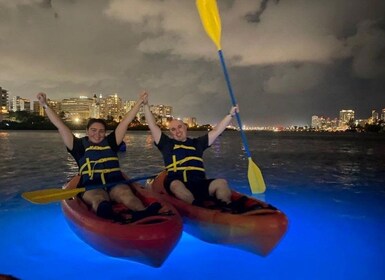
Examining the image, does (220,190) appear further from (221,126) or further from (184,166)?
(221,126)

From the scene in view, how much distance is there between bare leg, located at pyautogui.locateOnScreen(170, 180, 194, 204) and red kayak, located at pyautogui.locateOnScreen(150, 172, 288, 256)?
0.63 feet

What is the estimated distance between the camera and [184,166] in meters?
5.33

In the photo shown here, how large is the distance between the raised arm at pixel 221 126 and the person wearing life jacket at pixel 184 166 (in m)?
0.02

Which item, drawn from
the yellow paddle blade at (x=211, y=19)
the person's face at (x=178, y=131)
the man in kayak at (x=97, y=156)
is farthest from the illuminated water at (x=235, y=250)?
the yellow paddle blade at (x=211, y=19)

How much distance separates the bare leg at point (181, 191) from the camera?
4895 millimetres

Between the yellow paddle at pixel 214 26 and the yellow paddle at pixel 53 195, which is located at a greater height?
the yellow paddle at pixel 214 26

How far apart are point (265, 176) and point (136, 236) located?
9.97 metres

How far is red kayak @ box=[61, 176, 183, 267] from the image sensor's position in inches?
146

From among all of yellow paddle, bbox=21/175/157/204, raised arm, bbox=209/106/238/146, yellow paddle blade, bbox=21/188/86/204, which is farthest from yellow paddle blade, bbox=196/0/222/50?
yellow paddle blade, bbox=21/188/86/204

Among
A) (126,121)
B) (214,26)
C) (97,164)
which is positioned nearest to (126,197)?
(97,164)

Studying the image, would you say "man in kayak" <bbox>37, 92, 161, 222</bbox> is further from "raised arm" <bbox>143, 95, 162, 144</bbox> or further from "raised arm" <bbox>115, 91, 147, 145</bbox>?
"raised arm" <bbox>143, 95, 162, 144</bbox>

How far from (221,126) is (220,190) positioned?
139cm

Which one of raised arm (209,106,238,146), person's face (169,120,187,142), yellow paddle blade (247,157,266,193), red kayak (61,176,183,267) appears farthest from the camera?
yellow paddle blade (247,157,266,193)

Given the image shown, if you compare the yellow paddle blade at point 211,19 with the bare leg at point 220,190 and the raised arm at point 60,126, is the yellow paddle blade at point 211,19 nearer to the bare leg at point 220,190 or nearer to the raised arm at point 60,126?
the bare leg at point 220,190
